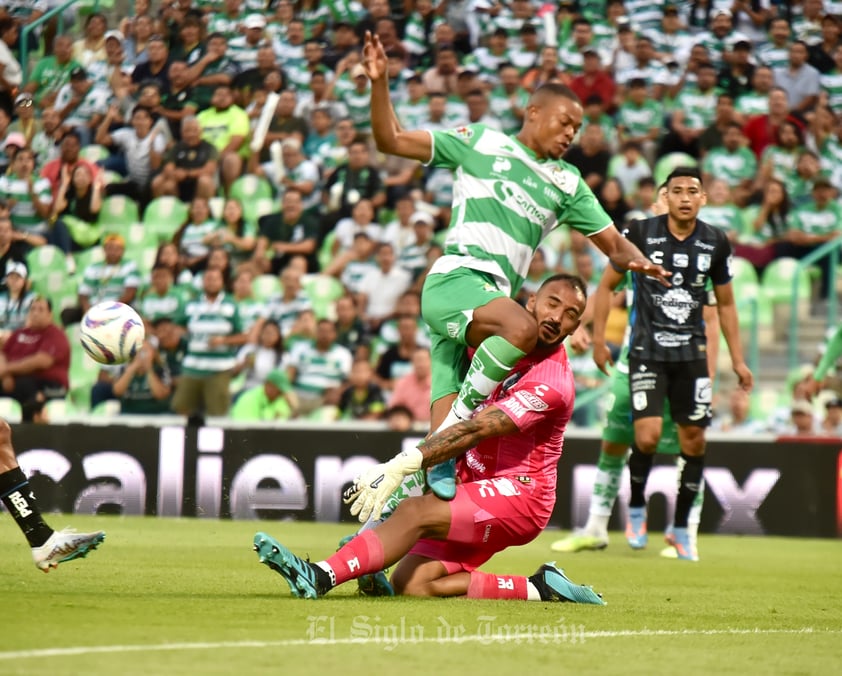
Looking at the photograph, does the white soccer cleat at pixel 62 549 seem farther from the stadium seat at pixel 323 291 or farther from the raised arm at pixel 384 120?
the stadium seat at pixel 323 291

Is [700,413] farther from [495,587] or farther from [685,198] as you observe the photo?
[495,587]

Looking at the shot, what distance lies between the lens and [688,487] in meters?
10.4

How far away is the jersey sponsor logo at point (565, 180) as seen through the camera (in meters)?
7.74

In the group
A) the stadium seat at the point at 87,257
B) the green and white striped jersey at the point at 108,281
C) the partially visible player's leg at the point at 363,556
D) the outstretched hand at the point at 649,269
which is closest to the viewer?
the partially visible player's leg at the point at 363,556

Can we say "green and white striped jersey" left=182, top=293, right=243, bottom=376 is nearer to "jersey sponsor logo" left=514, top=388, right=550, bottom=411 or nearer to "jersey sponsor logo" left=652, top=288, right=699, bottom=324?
"jersey sponsor logo" left=652, top=288, right=699, bottom=324

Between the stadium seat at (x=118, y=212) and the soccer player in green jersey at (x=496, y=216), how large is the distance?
959 cm

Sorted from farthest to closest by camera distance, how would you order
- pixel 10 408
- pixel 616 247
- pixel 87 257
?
pixel 87 257 → pixel 10 408 → pixel 616 247

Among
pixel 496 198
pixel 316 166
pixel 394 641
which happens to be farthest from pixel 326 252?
pixel 394 641

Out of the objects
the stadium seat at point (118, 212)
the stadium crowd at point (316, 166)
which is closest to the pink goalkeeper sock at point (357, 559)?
the stadium crowd at point (316, 166)

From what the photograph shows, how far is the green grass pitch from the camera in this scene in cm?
454

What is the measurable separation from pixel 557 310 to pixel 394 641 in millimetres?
2160

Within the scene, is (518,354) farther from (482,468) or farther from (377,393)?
(377,393)

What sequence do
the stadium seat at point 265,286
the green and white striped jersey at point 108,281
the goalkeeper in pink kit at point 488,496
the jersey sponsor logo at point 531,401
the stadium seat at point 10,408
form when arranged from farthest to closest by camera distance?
the stadium seat at point 265,286 → the green and white striped jersey at point 108,281 → the stadium seat at point 10,408 → the jersey sponsor logo at point 531,401 → the goalkeeper in pink kit at point 488,496

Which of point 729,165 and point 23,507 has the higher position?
point 729,165
